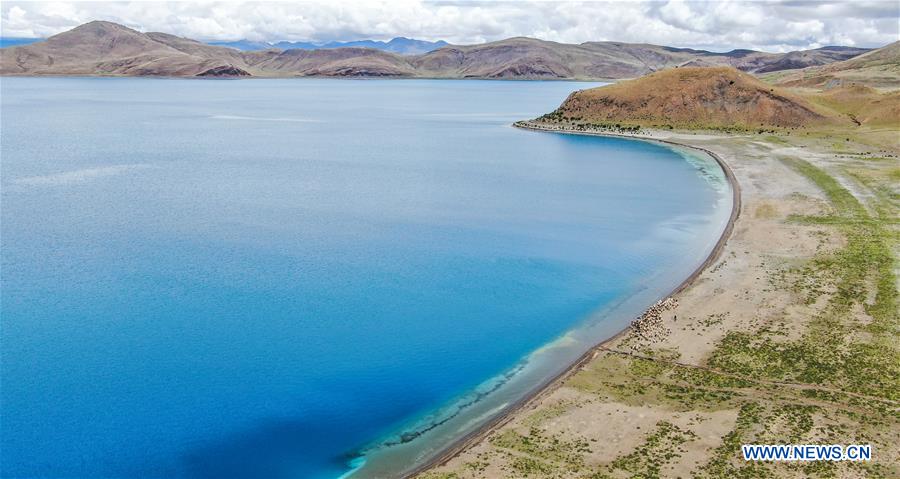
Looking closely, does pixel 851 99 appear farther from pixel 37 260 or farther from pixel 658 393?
pixel 37 260

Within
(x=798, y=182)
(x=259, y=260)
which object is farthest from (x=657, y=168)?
(x=259, y=260)

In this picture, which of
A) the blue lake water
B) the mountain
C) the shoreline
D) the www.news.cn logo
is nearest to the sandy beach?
the shoreline

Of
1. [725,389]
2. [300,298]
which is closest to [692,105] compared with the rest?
[300,298]

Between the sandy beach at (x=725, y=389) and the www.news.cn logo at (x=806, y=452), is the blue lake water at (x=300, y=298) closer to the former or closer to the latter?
the sandy beach at (x=725, y=389)

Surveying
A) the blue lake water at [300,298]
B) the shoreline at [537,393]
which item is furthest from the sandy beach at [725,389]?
the blue lake water at [300,298]

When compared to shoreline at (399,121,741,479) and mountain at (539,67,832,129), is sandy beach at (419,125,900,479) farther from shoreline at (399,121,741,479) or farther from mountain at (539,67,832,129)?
mountain at (539,67,832,129)

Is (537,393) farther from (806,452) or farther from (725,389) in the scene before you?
(806,452)
